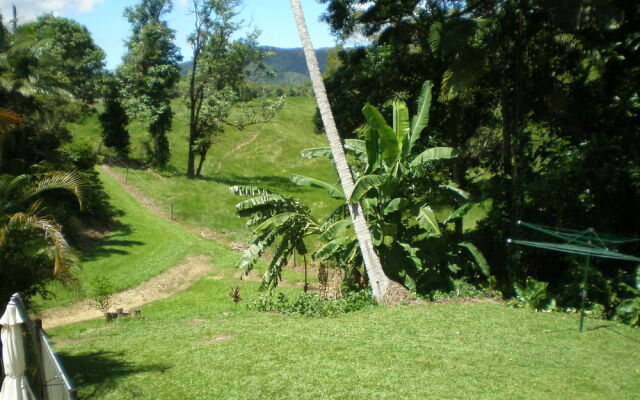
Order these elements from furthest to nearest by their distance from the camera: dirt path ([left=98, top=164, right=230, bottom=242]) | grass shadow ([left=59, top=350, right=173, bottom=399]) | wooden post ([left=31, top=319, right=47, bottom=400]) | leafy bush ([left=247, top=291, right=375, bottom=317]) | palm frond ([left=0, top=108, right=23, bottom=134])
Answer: dirt path ([left=98, top=164, right=230, bottom=242])
leafy bush ([left=247, top=291, right=375, bottom=317])
palm frond ([left=0, top=108, right=23, bottom=134])
grass shadow ([left=59, top=350, right=173, bottom=399])
wooden post ([left=31, top=319, right=47, bottom=400])

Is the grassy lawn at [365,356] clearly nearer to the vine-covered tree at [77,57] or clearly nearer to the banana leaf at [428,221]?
the banana leaf at [428,221]

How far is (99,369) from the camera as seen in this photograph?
27.8ft

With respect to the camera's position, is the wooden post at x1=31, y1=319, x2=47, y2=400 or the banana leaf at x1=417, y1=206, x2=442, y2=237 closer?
the wooden post at x1=31, y1=319, x2=47, y2=400

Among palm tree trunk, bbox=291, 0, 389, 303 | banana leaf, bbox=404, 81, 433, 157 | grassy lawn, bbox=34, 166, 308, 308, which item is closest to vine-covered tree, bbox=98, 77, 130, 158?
grassy lawn, bbox=34, 166, 308, 308

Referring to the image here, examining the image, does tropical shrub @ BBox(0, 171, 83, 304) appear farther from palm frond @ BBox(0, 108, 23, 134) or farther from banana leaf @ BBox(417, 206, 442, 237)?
banana leaf @ BBox(417, 206, 442, 237)

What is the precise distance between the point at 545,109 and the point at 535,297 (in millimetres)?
5532

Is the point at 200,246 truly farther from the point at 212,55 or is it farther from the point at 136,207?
the point at 212,55

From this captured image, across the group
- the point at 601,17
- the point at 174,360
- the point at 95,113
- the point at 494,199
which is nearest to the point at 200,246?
the point at 494,199

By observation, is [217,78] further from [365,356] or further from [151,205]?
[365,356]

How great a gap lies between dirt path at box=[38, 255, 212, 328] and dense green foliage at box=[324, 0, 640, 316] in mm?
10129

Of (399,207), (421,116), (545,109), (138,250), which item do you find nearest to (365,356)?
(399,207)

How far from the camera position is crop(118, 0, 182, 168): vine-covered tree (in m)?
35.9

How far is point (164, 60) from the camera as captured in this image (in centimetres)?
3728

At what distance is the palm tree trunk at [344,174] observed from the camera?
39.9 ft
